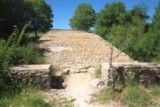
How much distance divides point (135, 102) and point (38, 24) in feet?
103

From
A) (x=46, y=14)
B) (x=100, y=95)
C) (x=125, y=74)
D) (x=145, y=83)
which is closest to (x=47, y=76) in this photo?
(x=100, y=95)

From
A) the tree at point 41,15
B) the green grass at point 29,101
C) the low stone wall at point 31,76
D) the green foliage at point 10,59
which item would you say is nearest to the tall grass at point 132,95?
the green grass at point 29,101

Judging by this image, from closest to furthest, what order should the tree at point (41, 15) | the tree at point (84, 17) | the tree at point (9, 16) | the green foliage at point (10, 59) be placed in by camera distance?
the green foliage at point (10, 59) → the tree at point (9, 16) → the tree at point (41, 15) → the tree at point (84, 17)

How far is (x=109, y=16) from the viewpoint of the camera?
3131cm

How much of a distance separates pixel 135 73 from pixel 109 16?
24.0m

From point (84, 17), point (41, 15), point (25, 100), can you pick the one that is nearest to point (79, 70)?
point (25, 100)

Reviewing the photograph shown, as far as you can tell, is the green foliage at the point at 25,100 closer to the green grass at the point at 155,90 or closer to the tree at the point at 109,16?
the green grass at the point at 155,90

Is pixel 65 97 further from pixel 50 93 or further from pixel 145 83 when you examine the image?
pixel 145 83

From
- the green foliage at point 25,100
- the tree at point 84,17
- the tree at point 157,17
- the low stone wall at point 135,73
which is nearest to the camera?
the green foliage at point 25,100

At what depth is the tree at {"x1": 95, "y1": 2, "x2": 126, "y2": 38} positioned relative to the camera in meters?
30.6

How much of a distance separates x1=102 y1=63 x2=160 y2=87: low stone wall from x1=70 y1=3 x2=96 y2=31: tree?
41.6 metres

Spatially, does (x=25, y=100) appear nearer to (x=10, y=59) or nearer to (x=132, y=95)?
(x=10, y=59)

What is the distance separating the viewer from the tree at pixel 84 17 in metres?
49.9

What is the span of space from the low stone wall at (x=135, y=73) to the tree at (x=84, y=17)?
1639 inches
